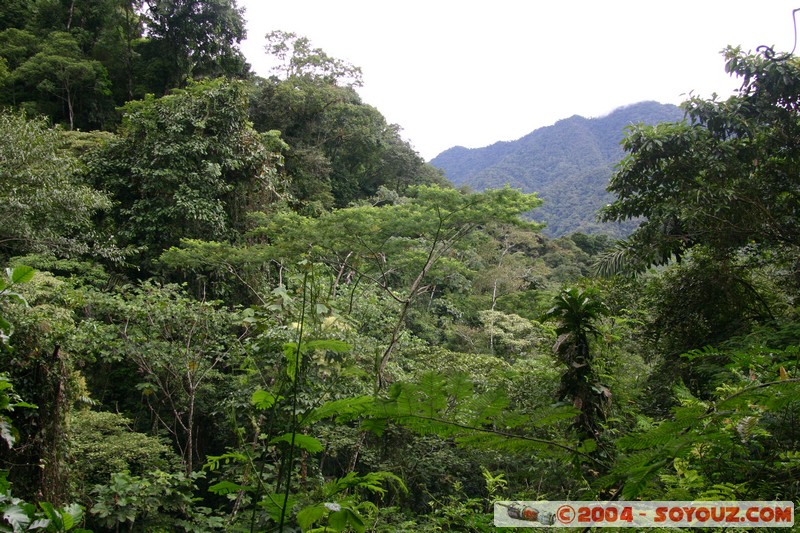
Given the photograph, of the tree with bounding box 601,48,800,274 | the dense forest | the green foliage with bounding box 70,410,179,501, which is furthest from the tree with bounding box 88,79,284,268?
A: the tree with bounding box 601,48,800,274

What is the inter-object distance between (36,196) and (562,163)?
39.4 meters

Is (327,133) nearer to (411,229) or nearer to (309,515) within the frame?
(411,229)

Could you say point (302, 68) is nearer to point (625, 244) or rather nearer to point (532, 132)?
point (625, 244)

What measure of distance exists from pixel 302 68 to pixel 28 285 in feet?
48.1

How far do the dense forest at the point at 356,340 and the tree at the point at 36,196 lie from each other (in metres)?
0.05

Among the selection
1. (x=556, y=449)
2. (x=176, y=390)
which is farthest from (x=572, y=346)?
(x=176, y=390)

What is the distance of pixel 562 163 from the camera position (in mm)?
40125

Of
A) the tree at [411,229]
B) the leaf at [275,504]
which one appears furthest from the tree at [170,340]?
the leaf at [275,504]

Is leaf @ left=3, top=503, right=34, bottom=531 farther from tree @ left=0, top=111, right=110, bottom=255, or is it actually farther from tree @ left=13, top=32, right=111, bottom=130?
tree @ left=13, top=32, right=111, bottom=130

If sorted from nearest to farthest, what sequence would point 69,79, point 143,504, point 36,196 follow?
point 143,504 < point 36,196 < point 69,79

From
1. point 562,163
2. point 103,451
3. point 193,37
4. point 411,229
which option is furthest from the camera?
point 562,163

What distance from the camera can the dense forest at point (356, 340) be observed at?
3.45 ft

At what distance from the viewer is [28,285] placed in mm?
4980

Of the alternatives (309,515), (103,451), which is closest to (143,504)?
(103,451)
